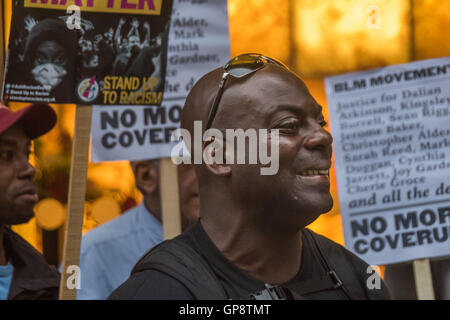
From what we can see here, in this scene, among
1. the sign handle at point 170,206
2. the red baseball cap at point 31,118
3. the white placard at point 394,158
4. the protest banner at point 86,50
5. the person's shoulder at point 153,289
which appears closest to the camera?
the person's shoulder at point 153,289

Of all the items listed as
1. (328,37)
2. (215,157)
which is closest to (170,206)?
(215,157)

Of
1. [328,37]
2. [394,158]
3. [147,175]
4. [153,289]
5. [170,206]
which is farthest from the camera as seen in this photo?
[328,37]

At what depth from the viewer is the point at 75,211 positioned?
111 inches

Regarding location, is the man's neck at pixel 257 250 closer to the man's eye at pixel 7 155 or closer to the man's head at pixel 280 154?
the man's head at pixel 280 154

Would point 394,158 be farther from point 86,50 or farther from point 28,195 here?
point 28,195

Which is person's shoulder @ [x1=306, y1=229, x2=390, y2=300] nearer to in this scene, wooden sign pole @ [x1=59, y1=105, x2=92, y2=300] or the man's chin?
wooden sign pole @ [x1=59, y1=105, x2=92, y2=300]

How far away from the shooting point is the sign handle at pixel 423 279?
350cm

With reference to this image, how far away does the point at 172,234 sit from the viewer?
3367 mm

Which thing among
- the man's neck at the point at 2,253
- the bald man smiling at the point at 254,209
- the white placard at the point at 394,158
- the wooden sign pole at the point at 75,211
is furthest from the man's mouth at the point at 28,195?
the white placard at the point at 394,158

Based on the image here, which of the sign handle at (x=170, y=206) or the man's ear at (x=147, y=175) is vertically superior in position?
the man's ear at (x=147, y=175)

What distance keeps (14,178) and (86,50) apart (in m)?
0.60

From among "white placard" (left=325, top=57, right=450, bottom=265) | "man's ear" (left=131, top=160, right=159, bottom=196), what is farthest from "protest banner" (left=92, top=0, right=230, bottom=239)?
"white placard" (left=325, top=57, right=450, bottom=265)

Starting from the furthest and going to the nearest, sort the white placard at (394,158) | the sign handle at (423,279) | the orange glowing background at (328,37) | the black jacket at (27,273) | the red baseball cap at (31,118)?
the orange glowing background at (328,37) < the white placard at (394,158) < the sign handle at (423,279) < the black jacket at (27,273) < the red baseball cap at (31,118)

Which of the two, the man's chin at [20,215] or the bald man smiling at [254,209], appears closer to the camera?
the bald man smiling at [254,209]
